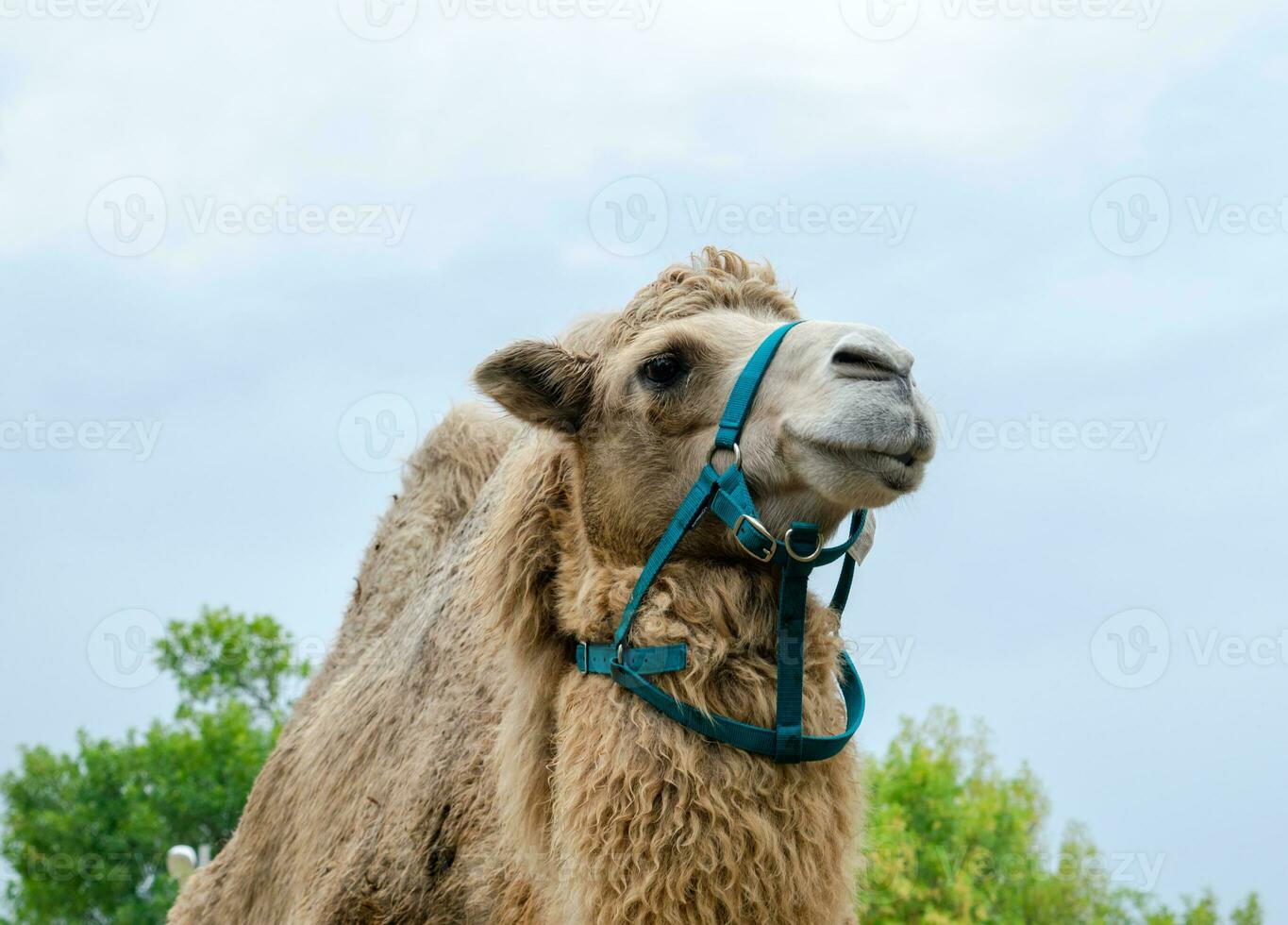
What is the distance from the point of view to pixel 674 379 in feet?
14.0

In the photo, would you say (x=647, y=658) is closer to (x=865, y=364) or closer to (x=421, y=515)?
(x=865, y=364)

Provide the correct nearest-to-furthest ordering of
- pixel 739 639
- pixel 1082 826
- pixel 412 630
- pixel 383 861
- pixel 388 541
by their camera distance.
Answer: pixel 739 639 < pixel 383 861 < pixel 412 630 < pixel 388 541 < pixel 1082 826

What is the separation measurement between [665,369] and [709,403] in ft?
0.59

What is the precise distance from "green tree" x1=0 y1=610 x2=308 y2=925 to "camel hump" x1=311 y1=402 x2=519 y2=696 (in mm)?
24551

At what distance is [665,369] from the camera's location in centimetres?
426

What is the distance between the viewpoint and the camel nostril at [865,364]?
12.4 feet

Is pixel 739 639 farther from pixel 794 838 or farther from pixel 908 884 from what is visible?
pixel 908 884

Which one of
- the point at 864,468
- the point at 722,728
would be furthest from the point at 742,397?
the point at 722,728

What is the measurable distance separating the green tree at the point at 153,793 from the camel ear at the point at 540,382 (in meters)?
27.3

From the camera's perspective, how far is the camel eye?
14.0ft

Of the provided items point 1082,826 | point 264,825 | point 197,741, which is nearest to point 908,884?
point 1082,826

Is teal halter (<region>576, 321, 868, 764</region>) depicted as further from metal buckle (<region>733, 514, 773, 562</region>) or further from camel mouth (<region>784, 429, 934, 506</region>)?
camel mouth (<region>784, 429, 934, 506</region>)

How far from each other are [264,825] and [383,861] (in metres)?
1.47

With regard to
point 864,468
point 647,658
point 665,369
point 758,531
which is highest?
point 665,369
